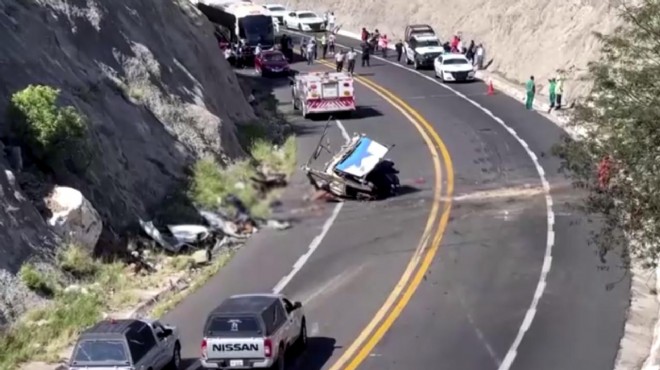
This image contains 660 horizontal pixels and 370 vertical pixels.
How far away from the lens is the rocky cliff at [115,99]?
102ft

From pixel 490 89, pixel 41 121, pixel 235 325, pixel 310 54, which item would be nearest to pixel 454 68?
pixel 490 89

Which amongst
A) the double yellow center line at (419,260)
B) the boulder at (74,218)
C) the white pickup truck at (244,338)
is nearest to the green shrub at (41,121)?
the boulder at (74,218)

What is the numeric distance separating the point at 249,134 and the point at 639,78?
28.6 metres

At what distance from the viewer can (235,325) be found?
2386 cm

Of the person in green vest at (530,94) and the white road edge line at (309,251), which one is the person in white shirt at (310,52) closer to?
the person in green vest at (530,94)

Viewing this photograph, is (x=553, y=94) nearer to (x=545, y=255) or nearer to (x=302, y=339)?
(x=545, y=255)

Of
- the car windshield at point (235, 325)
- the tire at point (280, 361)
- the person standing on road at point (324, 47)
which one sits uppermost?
the car windshield at point (235, 325)

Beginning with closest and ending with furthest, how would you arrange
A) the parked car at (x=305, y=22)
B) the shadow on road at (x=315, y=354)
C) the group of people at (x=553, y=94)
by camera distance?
the shadow on road at (x=315, y=354) < the group of people at (x=553, y=94) < the parked car at (x=305, y=22)

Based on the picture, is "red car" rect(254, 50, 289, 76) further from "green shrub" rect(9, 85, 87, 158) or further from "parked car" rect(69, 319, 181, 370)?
"parked car" rect(69, 319, 181, 370)

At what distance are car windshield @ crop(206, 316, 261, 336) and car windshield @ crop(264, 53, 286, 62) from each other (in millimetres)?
42722

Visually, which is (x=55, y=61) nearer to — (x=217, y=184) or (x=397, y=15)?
(x=217, y=184)

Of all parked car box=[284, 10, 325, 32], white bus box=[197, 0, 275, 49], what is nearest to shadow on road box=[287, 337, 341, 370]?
white bus box=[197, 0, 275, 49]

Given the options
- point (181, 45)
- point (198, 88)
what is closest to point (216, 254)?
point (198, 88)

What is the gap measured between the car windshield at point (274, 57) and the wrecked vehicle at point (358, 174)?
26514mm
